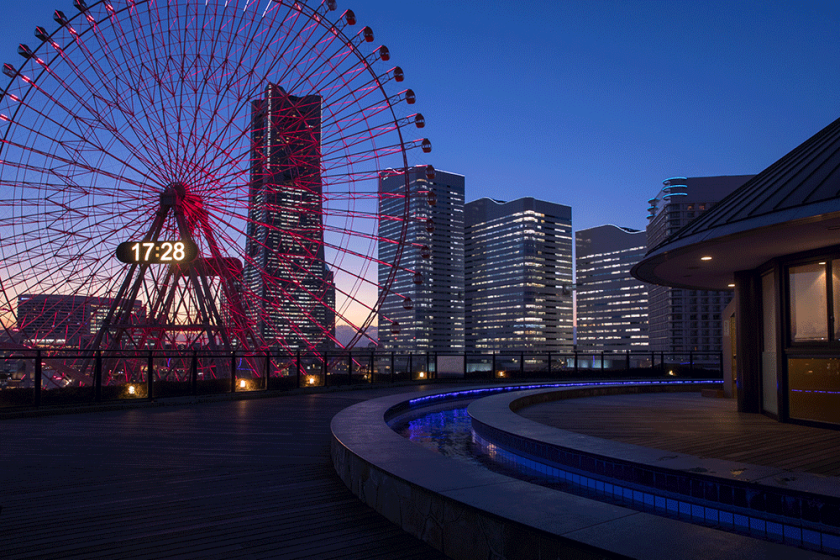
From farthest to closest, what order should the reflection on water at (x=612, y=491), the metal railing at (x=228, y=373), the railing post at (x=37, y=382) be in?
1. the metal railing at (x=228, y=373)
2. the railing post at (x=37, y=382)
3. the reflection on water at (x=612, y=491)

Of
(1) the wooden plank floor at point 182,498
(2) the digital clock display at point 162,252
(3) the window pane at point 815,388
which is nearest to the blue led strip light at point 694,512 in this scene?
(1) the wooden plank floor at point 182,498

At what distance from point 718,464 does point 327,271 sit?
17002 millimetres

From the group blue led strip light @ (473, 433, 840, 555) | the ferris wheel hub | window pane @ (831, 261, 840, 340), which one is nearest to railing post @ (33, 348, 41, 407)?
the ferris wheel hub

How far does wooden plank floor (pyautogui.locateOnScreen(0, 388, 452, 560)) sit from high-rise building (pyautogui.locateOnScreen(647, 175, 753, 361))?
156051 millimetres

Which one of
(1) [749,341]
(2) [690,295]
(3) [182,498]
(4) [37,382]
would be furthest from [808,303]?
(2) [690,295]

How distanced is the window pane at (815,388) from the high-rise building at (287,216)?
12.9 meters

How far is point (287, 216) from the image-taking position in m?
→ 20.7

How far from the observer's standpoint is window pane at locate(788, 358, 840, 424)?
9.23 m

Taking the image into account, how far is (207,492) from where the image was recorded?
5.59 meters

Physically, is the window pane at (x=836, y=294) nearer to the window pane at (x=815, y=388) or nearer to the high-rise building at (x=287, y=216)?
the window pane at (x=815, y=388)

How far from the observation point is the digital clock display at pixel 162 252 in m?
16.6

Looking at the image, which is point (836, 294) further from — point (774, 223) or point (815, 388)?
point (774, 223)

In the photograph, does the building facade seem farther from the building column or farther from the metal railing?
the metal railing

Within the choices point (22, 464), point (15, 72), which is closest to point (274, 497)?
point (22, 464)
